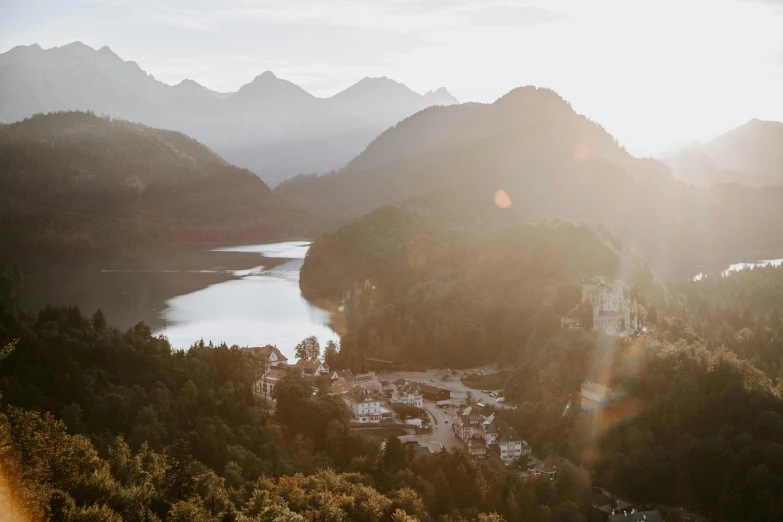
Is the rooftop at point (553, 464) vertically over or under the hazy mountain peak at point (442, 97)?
under

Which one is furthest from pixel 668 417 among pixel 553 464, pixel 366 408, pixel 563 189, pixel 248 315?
pixel 563 189

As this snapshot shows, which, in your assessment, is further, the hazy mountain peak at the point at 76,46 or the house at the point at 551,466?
the hazy mountain peak at the point at 76,46

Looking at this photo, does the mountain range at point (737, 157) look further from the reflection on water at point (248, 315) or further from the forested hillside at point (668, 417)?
the forested hillside at point (668, 417)

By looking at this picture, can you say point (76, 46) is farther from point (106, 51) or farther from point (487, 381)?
point (487, 381)

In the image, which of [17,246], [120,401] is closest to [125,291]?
[17,246]

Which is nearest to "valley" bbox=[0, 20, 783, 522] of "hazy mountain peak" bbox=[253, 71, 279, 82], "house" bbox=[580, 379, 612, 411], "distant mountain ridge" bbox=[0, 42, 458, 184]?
"house" bbox=[580, 379, 612, 411]

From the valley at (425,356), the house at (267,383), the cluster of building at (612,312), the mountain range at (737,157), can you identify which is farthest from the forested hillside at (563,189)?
the house at (267,383)
